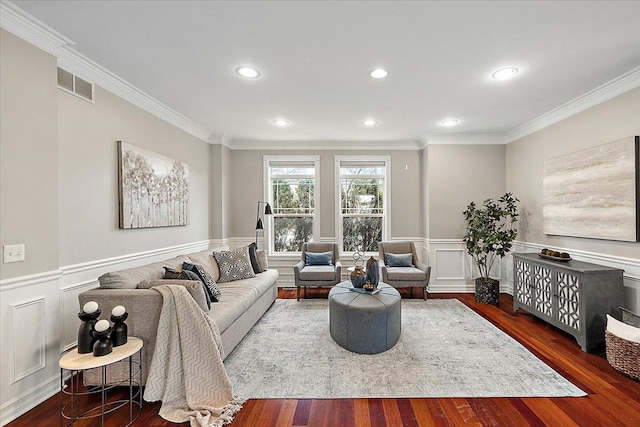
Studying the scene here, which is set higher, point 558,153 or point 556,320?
point 558,153

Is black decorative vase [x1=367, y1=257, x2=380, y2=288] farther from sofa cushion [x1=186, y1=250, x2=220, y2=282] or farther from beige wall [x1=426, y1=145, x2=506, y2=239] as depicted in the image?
beige wall [x1=426, y1=145, x2=506, y2=239]

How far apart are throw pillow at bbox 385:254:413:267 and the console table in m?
1.77

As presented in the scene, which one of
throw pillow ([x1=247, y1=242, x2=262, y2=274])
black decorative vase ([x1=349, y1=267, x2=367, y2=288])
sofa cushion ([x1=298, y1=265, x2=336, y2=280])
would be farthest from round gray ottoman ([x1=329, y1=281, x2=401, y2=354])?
throw pillow ([x1=247, y1=242, x2=262, y2=274])

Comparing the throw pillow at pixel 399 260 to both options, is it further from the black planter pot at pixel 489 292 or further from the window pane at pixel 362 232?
the black planter pot at pixel 489 292

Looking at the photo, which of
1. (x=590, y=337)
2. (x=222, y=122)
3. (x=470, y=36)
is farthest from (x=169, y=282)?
(x=590, y=337)

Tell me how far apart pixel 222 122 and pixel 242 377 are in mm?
3357

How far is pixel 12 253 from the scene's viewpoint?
198cm

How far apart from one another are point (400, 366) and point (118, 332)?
222 cm

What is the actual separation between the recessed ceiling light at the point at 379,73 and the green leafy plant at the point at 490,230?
286cm

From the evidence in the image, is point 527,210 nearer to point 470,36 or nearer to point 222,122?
point 470,36

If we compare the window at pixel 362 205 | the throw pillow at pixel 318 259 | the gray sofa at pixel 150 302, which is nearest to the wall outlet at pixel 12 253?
the gray sofa at pixel 150 302

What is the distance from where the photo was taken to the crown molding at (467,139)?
499 cm

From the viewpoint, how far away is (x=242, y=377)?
2.49 metres

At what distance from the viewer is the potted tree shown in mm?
4422
